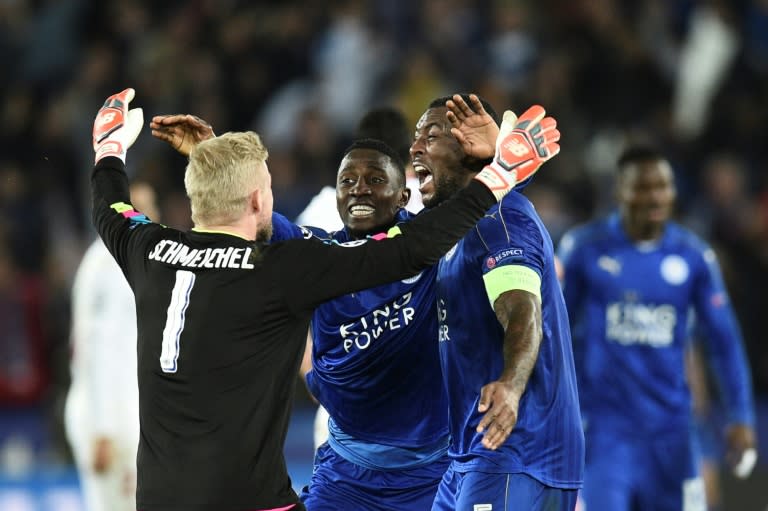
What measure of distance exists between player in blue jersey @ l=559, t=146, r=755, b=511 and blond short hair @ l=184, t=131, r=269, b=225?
403 cm

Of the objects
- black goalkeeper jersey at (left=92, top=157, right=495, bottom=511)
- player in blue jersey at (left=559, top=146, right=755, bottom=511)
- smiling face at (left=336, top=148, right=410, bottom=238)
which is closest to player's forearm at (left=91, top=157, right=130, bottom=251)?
black goalkeeper jersey at (left=92, top=157, right=495, bottom=511)

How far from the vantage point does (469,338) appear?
16.8 feet

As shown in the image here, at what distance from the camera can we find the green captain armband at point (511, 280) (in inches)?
190

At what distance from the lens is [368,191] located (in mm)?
5832

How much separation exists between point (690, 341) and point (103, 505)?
4.07 metres

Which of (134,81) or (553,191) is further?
(134,81)

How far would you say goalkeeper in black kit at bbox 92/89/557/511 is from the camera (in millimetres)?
4551

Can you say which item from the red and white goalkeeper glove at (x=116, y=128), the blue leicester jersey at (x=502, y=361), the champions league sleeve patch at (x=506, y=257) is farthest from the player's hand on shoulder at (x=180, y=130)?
the champions league sleeve patch at (x=506, y=257)

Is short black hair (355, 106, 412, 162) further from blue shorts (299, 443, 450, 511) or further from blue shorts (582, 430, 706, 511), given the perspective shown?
blue shorts (582, 430, 706, 511)

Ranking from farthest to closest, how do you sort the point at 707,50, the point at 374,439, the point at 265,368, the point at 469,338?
the point at 707,50 < the point at 374,439 < the point at 469,338 < the point at 265,368

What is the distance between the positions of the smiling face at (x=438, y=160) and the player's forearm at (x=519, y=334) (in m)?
0.75

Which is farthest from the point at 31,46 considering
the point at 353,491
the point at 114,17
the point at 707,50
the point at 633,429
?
the point at 353,491

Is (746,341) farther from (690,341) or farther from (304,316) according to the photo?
(304,316)

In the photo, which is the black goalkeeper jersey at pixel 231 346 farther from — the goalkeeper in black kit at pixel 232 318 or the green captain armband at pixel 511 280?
the green captain armband at pixel 511 280
